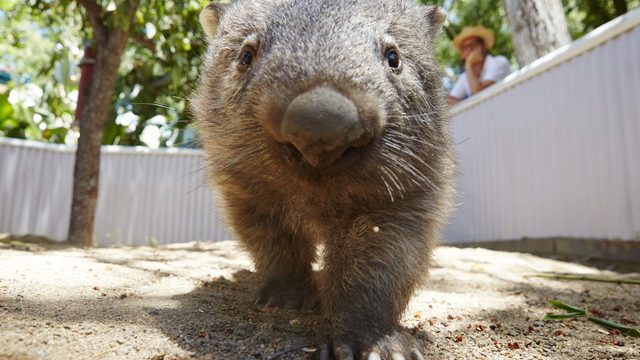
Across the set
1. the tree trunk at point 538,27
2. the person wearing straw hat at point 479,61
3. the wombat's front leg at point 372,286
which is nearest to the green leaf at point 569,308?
the wombat's front leg at point 372,286

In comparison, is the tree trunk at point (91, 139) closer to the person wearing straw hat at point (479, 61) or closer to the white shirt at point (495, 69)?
the person wearing straw hat at point (479, 61)

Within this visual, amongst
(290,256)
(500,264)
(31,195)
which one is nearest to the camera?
(290,256)

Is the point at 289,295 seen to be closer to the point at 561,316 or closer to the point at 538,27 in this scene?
the point at 561,316

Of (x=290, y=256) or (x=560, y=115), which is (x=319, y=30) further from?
(x=560, y=115)

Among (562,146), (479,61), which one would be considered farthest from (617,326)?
(479,61)

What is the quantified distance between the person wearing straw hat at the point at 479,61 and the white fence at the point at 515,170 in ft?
1.35

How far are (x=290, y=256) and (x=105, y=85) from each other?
3451mm

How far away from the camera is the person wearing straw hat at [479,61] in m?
6.70

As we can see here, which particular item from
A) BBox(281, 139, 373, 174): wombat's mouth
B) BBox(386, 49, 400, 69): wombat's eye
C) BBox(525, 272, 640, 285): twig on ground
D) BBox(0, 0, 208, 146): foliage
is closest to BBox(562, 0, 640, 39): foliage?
BBox(0, 0, 208, 146): foliage

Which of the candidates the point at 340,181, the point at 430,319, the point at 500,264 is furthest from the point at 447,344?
the point at 500,264

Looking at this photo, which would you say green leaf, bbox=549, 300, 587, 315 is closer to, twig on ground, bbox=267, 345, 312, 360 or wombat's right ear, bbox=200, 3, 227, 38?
twig on ground, bbox=267, 345, 312, 360

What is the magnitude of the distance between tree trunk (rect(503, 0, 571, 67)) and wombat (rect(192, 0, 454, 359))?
4.64 metres

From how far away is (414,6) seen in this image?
266 centimetres

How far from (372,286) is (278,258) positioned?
2.65 ft
